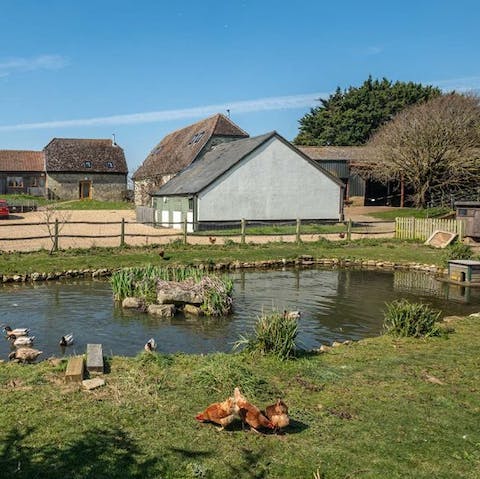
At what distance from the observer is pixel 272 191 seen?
3394 cm

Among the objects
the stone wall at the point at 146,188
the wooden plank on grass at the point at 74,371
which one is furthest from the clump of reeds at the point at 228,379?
the stone wall at the point at 146,188

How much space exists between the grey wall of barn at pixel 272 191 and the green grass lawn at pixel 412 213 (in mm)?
7183

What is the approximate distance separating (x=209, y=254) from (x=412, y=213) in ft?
77.8

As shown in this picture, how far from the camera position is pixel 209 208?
3203 cm

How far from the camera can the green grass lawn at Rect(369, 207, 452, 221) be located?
38.3 m

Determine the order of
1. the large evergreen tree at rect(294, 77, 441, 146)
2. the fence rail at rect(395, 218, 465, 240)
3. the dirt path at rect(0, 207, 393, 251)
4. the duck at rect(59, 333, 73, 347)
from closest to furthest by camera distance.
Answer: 1. the duck at rect(59, 333, 73, 347)
2. the dirt path at rect(0, 207, 393, 251)
3. the fence rail at rect(395, 218, 465, 240)
4. the large evergreen tree at rect(294, 77, 441, 146)

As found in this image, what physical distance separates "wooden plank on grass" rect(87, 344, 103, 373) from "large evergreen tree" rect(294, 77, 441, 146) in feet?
215

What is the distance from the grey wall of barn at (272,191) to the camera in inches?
1275

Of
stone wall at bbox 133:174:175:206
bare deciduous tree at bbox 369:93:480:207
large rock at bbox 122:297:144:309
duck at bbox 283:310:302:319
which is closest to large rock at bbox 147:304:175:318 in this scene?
large rock at bbox 122:297:144:309

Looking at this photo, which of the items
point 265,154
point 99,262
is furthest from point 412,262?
point 265,154

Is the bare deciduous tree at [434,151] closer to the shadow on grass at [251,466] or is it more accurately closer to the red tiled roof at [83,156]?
→ the red tiled roof at [83,156]

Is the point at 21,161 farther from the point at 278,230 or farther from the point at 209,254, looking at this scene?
the point at 209,254

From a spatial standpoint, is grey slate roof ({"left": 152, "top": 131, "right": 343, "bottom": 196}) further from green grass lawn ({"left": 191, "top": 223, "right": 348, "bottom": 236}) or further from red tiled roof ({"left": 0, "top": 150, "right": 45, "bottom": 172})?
red tiled roof ({"left": 0, "top": 150, "right": 45, "bottom": 172})

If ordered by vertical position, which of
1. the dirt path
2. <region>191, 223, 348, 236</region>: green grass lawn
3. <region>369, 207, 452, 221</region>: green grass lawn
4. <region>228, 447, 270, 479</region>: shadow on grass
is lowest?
<region>228, 447, 270, 479</region>: shadow on grass
